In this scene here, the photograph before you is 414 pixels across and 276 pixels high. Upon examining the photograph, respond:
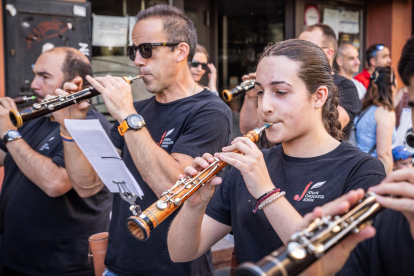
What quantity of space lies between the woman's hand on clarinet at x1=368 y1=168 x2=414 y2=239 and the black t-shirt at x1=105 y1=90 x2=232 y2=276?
1111mm

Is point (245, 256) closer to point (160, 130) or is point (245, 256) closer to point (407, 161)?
point (160, 130)

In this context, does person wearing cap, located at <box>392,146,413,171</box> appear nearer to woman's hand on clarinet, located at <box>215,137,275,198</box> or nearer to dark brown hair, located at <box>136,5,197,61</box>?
dark brown hair, located at <box>136,5,197,61</box>

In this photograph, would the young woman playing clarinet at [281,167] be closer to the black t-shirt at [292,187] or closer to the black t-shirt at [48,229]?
the black t-shirt at [292,187]

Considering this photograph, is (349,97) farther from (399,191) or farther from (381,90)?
(399,191)

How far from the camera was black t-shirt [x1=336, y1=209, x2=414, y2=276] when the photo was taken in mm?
1312

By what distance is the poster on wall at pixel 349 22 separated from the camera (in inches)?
263

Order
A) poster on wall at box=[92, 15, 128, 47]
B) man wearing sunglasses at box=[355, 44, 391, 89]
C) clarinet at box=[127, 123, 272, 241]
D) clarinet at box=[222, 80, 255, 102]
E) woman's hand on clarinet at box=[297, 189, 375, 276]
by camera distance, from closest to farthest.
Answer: woman's hand on clarinet at box=[297, 189, 375, 276] < clarinet at box=[127, 123, 272, 241] < clarinet at box=[222, 80, 255, 102] < poster on wall at box=[92, 15, 128, 47] < man wearing sunglasses at box=[355, 44, 391, 89]

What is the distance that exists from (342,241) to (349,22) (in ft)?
20.7

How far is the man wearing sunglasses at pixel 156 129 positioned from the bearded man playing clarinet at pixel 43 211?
15 cm

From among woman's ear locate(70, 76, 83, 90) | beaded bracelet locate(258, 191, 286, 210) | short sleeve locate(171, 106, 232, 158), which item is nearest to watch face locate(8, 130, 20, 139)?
woman's ear locate(70, 76, 83, 90)

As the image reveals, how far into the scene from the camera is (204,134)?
2227 mm

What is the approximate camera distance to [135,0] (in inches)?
193

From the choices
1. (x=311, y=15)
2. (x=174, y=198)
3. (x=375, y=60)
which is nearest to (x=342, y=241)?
(x=174, y=198)

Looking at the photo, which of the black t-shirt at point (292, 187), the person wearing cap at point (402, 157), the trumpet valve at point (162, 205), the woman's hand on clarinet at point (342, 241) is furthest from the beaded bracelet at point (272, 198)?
the person wearing cap at point (402, 157)
